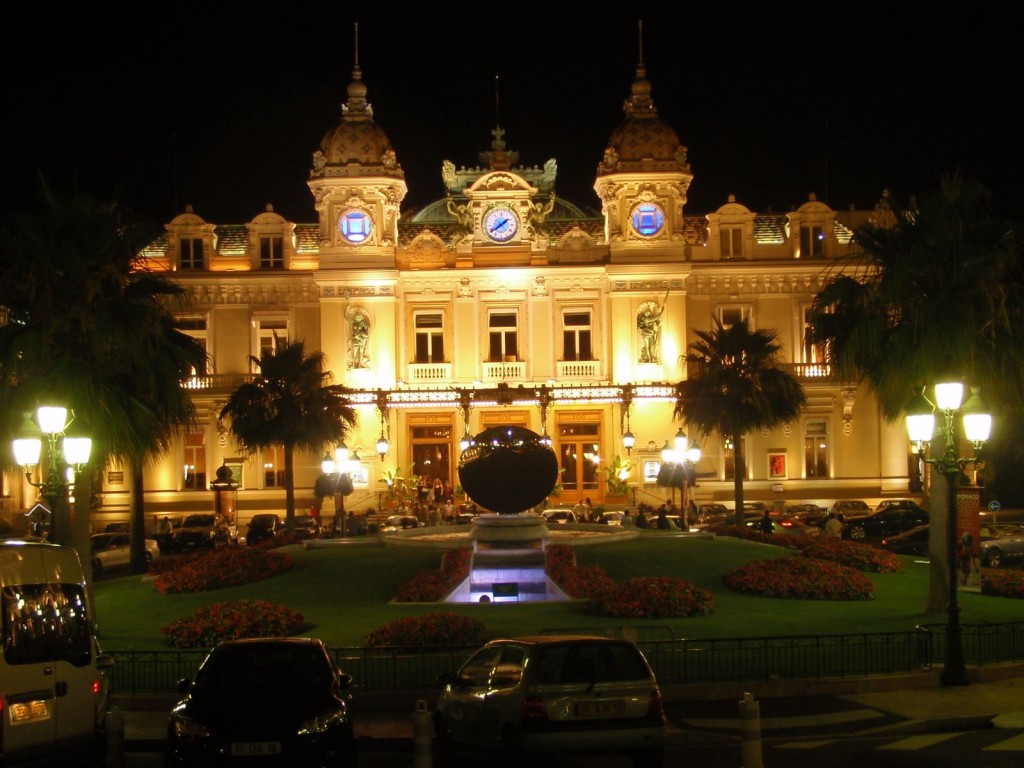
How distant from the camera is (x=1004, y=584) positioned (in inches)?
1307

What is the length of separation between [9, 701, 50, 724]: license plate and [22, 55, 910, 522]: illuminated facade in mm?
50241

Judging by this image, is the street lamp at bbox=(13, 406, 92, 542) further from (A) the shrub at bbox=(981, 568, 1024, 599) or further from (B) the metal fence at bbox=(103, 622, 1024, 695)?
(A) the shrub at bbox=(981, 568, 1024, 599)

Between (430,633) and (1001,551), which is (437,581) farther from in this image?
(1001,551)

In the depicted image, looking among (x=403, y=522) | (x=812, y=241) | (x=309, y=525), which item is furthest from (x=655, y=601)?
(x=812, y=241)

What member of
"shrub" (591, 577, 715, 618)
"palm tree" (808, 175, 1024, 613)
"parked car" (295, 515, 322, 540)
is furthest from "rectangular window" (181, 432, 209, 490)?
"palm tree" (808, 175, 1024, 613)

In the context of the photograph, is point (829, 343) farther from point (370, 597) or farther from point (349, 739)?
point (349, 739)

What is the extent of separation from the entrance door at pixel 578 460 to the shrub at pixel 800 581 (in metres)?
35.7

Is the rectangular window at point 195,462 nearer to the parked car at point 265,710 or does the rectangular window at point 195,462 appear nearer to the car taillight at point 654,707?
the parked car at point 265,710

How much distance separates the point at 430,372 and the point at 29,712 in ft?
178

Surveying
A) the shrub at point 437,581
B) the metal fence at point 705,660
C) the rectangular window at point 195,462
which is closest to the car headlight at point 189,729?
the metal fence at point 705,660

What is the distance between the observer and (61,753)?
14.9 meters

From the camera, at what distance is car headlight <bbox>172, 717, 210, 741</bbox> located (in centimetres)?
1419

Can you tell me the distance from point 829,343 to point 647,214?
3708cm

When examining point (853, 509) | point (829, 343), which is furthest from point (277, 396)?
point (853, 509)
